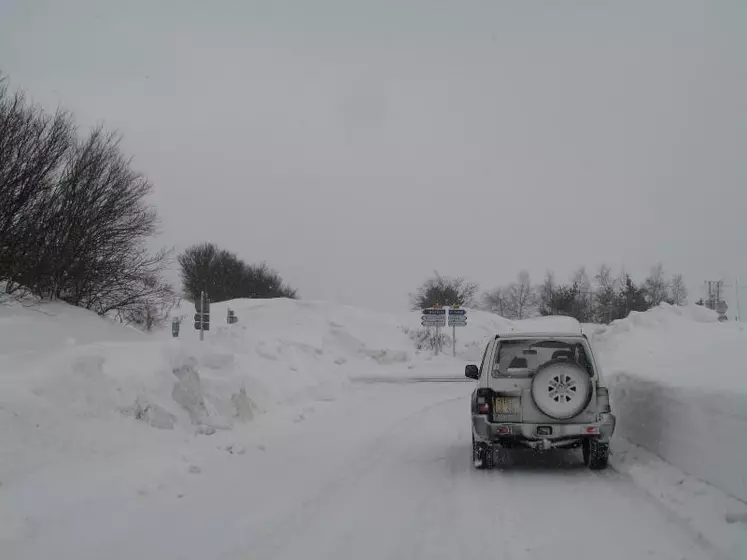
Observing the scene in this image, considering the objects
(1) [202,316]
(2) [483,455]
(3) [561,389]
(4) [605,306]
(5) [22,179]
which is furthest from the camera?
(4) [605,306]

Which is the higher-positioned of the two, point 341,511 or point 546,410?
point 546,410

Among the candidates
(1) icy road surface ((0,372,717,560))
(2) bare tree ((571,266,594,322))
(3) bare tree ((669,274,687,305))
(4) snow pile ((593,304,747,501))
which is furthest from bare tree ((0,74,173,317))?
(3) bare tree ((669,274,687,305))

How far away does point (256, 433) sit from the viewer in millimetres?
11750

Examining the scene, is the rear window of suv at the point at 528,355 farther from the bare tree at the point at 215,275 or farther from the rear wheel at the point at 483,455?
the bare tree at the point at 215,275

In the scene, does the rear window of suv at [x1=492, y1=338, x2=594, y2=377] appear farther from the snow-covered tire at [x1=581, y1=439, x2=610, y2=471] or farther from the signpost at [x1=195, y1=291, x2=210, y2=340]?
the signpost at [x1=195, y1=291, x2=210, y2=340]

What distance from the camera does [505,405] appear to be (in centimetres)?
881

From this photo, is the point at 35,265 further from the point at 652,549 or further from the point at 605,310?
the point at 605,310

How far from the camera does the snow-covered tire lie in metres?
8.71

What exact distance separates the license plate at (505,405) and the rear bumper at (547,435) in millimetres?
159

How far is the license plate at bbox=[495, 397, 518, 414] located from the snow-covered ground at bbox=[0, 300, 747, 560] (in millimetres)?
852

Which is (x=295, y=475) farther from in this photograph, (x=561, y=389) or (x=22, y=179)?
(x=22, y=179)

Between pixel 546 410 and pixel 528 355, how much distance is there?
84.8 inches

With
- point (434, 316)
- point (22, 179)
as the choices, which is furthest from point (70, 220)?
point (434, 316)

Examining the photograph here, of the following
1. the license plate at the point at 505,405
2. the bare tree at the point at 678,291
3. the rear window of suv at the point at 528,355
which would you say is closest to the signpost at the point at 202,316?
the rear window of suv at the point at 528,355
